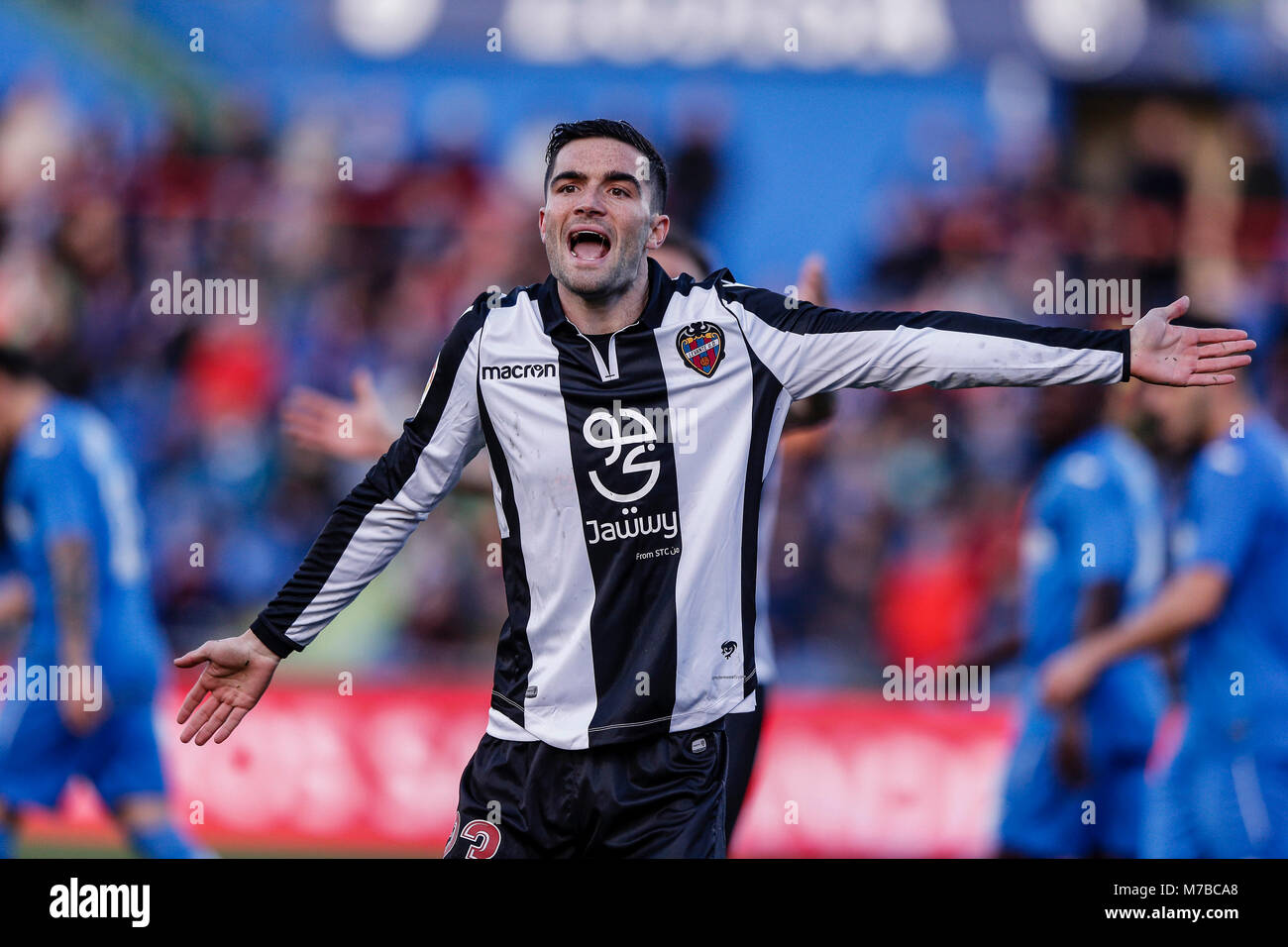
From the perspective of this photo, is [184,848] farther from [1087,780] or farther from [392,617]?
[1087,780]

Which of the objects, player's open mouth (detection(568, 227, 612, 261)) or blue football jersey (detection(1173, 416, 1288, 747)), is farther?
blue football jersey (detection(1173, 416, 1288, 747))

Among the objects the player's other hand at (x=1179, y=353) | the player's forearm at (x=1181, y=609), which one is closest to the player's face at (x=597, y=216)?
the player's other hand at (x=1179, y=353)

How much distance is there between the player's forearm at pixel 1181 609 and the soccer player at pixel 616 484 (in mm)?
2777

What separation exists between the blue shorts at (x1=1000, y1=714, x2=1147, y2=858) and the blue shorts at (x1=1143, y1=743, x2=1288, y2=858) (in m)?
0.40

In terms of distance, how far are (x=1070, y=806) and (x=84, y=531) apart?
15.3 ft

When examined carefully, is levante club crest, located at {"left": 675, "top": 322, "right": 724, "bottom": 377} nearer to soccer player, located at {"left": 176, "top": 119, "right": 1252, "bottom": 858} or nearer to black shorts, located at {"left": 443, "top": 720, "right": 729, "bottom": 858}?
soccer player, located at {"left": 176, "top": 119, "right": 1252, "bottom": 858}

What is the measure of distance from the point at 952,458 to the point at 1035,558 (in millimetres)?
2510

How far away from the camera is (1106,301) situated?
32.5 feet

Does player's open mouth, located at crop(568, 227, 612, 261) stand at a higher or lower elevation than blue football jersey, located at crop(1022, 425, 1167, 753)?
higher

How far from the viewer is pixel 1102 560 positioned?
7031 mm

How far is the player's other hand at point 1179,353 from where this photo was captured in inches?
144

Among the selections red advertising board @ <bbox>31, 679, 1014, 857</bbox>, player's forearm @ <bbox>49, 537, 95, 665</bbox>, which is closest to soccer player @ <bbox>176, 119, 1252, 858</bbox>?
player's forearm @ <bbox>49, 537, 95, 665</bbox>

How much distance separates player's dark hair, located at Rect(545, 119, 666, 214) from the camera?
12.4 feet

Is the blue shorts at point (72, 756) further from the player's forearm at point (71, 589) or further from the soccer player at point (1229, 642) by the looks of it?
the soccer player at point (1229, 642)
